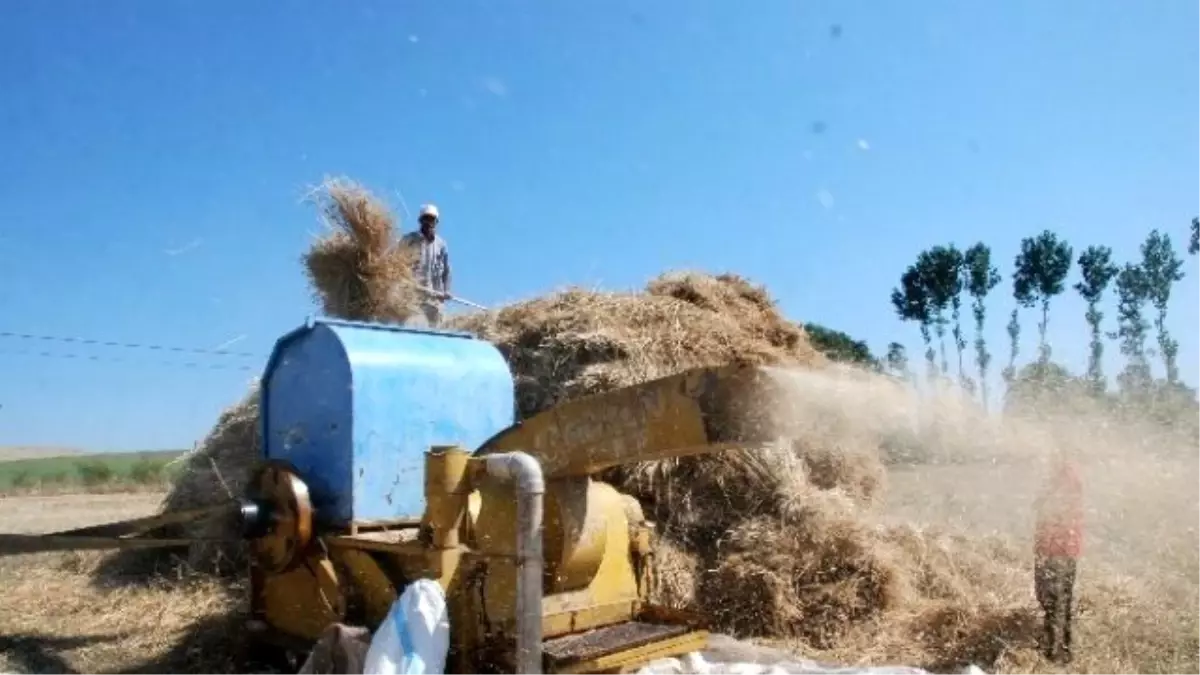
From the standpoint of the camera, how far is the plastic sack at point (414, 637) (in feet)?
14.3

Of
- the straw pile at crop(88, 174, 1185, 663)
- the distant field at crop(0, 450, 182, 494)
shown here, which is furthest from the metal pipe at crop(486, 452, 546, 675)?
the distant field at crop(0, 450, 182, 494)

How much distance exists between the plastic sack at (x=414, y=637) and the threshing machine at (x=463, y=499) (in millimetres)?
248

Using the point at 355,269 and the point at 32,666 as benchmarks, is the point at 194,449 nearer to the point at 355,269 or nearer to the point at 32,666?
the point at 355,269

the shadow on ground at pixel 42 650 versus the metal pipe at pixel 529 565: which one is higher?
the metal pipe at pixel 529 565

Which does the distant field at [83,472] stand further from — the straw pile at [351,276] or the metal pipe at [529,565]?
the metal pipe at [529,565]

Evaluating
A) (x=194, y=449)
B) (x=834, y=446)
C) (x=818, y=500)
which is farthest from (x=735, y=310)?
(x=194, y=449)

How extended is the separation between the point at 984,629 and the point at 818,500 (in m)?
1.69

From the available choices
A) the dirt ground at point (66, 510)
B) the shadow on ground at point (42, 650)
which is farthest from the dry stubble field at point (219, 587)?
the dirt ground at point (66, 510)

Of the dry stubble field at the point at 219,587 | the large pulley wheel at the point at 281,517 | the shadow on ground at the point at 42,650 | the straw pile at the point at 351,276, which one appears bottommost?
the shadow on ground at the point at 42,650

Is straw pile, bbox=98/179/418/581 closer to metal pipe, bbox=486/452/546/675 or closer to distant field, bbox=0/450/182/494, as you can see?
metal pipe, bbox=486/452/546/675

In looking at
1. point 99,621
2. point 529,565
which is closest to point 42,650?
point 99,621

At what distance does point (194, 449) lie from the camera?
9.97 meters

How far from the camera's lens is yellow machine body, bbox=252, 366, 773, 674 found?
4.20m

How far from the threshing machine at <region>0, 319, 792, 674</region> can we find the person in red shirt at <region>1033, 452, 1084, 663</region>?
7.10 feet
